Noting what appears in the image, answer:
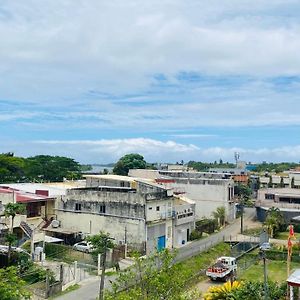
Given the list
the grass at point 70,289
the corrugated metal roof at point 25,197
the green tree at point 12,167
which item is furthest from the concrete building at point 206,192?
the green tree at point 12,167

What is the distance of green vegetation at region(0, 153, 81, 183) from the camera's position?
80.4m

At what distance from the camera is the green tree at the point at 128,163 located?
315 feet

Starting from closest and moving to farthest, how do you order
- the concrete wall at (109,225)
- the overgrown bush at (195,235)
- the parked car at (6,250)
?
the parked car at (6,250)
the concrete wall at (109,225)
the overgrown bush at (195,235)

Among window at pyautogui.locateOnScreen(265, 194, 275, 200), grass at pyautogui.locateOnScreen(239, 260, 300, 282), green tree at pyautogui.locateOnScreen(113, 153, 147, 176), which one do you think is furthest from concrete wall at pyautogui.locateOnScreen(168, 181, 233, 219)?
green tree at pyautogui.locateOnScreen(113, 153, 147, 176)

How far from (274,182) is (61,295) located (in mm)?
61010

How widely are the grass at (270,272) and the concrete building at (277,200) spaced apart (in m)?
20.6

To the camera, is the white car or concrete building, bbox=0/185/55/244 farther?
concrete building, bbox=0/185/55/244

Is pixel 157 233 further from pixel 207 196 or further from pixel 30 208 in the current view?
pixel 207 196

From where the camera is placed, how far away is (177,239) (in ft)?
146

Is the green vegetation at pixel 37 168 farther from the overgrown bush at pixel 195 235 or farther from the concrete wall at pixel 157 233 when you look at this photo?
the concrete wall at pixel 157 233

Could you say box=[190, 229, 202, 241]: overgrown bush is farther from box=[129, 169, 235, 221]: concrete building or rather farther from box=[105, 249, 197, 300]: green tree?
box=[105, 249, 197, 300]: green tree

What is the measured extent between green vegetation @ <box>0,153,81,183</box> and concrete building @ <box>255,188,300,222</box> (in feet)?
123

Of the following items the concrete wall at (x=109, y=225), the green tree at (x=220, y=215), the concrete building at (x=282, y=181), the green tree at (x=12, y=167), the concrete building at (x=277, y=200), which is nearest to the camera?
the concrete wall at (x=109, y=225)

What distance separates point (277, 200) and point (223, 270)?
99.8ft
